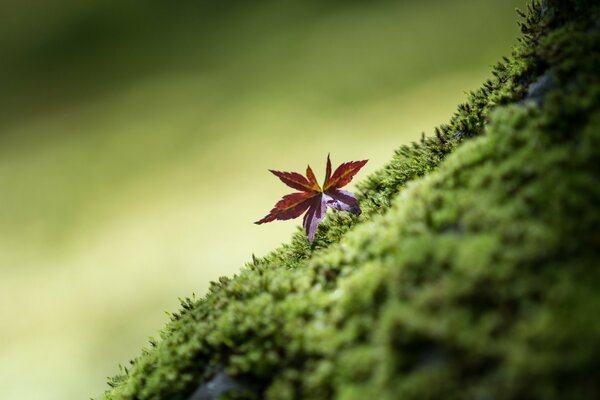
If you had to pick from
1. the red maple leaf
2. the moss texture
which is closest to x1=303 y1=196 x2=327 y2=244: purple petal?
the red maple leaf

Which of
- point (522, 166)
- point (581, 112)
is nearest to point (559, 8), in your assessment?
point (581, 112)

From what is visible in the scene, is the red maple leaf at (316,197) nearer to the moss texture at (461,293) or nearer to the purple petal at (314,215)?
the purple petal at (314,215)

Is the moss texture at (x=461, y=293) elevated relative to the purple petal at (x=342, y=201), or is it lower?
lower

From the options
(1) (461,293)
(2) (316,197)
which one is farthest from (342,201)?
(1) (461,293)

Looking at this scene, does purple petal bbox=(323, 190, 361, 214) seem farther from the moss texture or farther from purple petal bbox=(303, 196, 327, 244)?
the moss texture

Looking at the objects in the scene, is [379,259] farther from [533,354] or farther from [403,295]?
[533,354]

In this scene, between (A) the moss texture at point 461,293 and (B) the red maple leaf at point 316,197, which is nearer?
(A) the moss texture at point 461,293

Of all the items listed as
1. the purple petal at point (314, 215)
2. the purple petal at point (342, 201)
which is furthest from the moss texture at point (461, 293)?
the purple petal at point (342, 201)
